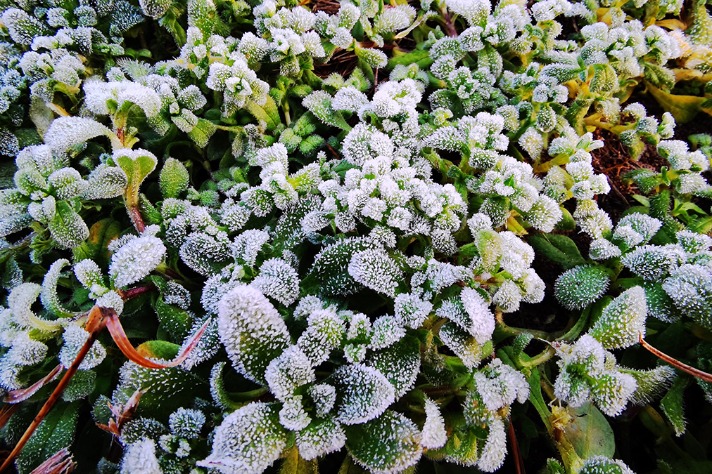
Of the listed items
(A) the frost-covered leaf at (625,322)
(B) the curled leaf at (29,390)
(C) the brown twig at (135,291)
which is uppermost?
(A) the frost-covered leaf at (625,322)

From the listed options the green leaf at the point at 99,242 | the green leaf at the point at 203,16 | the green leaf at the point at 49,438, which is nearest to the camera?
the green leaf at the point at 49,438

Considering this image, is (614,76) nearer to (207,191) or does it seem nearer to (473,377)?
(473,377)

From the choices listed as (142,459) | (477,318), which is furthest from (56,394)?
(477,318)

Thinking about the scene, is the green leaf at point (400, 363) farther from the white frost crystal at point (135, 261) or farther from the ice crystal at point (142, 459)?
the white frost crystal at point (135, 261)

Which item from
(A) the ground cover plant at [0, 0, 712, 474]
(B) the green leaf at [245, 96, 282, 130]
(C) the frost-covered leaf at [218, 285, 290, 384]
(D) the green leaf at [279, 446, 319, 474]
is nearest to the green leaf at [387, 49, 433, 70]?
(A) the ground cover plant at [0, 0, 712, 474]

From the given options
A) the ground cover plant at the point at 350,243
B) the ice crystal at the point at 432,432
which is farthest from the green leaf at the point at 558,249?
the ice crystal at the point at 432,432

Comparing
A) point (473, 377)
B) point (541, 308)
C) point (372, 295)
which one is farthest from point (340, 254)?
point (541, 308)

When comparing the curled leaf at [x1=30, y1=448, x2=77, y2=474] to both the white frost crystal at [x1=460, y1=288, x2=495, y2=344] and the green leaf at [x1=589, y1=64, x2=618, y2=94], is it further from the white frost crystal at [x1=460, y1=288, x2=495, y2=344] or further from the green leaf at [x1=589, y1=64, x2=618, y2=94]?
the green leaf at [x1=589, y1=64, x2=618, y2=94]
